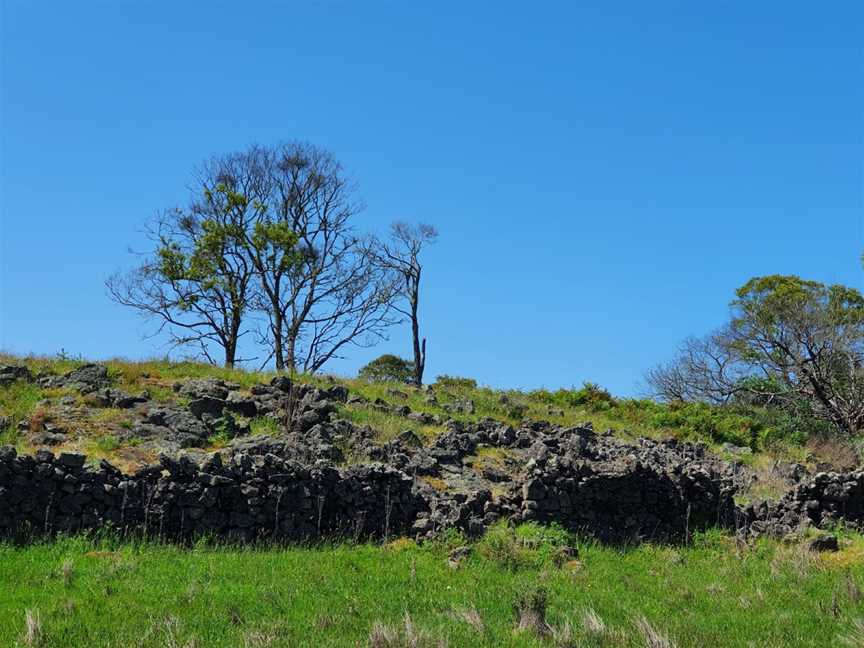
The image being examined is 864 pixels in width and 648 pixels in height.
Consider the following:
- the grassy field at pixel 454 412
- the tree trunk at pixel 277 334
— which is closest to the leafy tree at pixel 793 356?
the grassy field at pixel 454 412

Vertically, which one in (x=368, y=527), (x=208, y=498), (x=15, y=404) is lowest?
(x=368, y=527)

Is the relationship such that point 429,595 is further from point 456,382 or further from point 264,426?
point 456,382

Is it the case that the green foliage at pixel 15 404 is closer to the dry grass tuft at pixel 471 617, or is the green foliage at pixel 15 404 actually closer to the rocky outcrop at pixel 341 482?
the rocky outcrop at pixel 341 482

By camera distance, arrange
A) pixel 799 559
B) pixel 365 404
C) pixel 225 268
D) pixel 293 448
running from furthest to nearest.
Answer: pixel 225 268 < pixel 365 404 < pixel 293 448 < pixel 799 559

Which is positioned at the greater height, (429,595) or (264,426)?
(264,426)

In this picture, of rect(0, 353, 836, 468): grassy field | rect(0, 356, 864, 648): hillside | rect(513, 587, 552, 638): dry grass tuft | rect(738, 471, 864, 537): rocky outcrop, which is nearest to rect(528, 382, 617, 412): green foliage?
rect(0, 353, 836, 468): grassy field

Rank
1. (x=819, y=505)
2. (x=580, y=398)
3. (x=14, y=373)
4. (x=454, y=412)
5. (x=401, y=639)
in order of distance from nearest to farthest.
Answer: (x=401, y=639) < (x=819, y=505) < (x=14, y=373) < (x=454, y=412) < (x=580, y=398)

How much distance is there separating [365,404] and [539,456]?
6603 mm

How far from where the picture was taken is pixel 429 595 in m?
11.6

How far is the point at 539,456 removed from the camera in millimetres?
17562

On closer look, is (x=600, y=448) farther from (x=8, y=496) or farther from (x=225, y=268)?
(x=225, y=268)

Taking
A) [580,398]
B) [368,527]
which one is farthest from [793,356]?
[368,527]

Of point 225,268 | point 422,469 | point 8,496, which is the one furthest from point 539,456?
point 225,268

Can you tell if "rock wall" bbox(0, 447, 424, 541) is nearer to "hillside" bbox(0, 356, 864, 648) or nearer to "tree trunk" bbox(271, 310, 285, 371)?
"hillside" bbox(0, 356, 864, 648)
